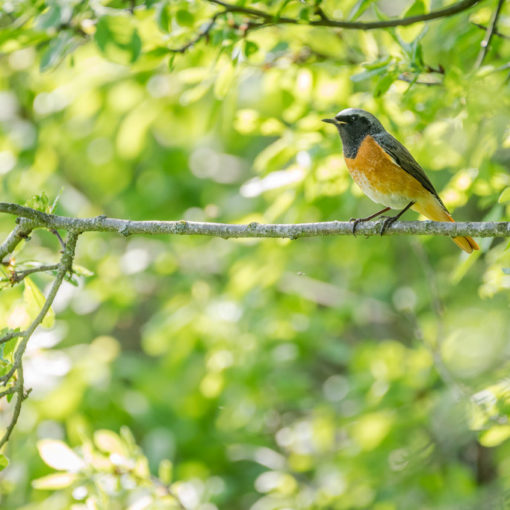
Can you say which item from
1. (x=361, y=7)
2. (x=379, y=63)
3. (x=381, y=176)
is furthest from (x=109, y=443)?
(x=361, y=7)

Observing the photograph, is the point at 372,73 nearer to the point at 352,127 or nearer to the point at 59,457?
the point at 352,127

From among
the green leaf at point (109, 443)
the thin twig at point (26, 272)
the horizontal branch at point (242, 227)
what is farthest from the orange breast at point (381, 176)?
the green leaf at point (109, 443)

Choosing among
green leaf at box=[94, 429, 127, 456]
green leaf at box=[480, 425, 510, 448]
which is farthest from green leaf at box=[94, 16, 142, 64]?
green leaf at box=[480, 425, 510, 448]

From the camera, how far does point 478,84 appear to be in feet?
9.30

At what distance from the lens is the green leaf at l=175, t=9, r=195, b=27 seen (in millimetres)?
3566

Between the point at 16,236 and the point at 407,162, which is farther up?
the point at 16,236

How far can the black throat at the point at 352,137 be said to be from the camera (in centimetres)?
395

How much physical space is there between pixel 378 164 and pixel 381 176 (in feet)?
Result: 0.26

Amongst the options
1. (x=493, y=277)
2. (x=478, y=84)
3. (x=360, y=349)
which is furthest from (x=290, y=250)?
(x=478, y=84)

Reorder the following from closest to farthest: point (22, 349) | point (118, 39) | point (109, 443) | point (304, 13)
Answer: point (22, 349) → point (304, 13) → point (118, 39) → point (109, 443)

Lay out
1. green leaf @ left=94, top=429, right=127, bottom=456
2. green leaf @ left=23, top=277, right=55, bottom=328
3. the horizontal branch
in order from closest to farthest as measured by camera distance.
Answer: the horizontal branch → green leaf @ left=23, top=277, right=55, bottom=328 → green leaf @ left=94, top=429, right=127, bottom=456

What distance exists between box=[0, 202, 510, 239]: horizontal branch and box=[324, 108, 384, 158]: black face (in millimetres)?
1042

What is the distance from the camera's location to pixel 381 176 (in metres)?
3.97

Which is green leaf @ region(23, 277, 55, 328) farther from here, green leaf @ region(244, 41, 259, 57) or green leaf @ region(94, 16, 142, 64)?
green leaf @ region(244, 41, 259, 57)
